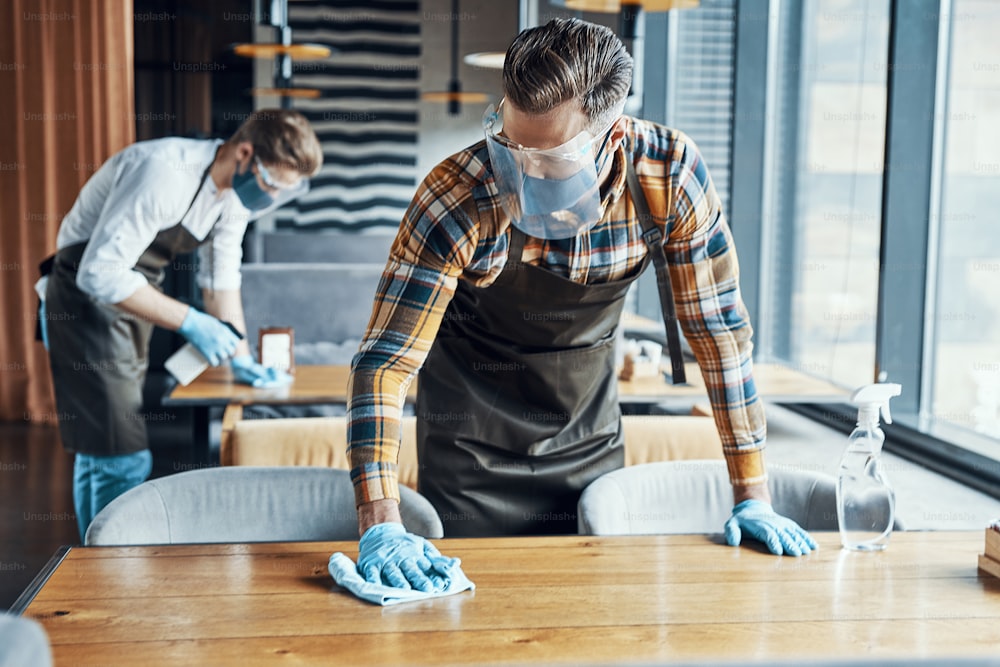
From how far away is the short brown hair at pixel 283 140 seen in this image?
3.00 m

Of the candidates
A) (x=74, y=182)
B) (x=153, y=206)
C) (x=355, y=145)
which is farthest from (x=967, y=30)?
(x=355, y=145)

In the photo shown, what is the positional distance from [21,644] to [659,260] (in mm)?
1190

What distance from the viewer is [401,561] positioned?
54.0 inches

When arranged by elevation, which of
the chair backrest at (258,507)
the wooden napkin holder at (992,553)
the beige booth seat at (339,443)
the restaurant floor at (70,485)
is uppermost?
the wooden napkin holder at (992,553)

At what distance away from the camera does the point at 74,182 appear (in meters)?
5.57

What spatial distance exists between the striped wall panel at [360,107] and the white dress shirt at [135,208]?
13.9ft

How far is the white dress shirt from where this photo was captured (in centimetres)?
293

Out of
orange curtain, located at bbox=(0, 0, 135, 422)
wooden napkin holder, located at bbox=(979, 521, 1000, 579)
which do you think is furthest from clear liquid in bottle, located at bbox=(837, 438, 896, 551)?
orange curtain, located at bbox=(0, 0, 135, 422)

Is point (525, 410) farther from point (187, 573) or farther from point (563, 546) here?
point (187, 573)

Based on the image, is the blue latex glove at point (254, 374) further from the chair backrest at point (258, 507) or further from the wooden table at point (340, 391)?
the chair backrest at point (258, 507)

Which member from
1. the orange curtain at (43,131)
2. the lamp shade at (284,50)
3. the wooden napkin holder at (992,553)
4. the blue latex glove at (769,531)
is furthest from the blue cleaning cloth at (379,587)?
the orange curtain at (43,131)

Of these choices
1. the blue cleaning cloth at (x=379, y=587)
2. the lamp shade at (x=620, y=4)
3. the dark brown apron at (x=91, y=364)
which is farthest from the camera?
the dark brown apron at (x=91, y=364)

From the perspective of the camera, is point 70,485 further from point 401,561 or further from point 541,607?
point 541,607

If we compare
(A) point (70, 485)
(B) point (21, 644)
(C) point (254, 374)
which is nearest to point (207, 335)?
(C) point (254, 374)
